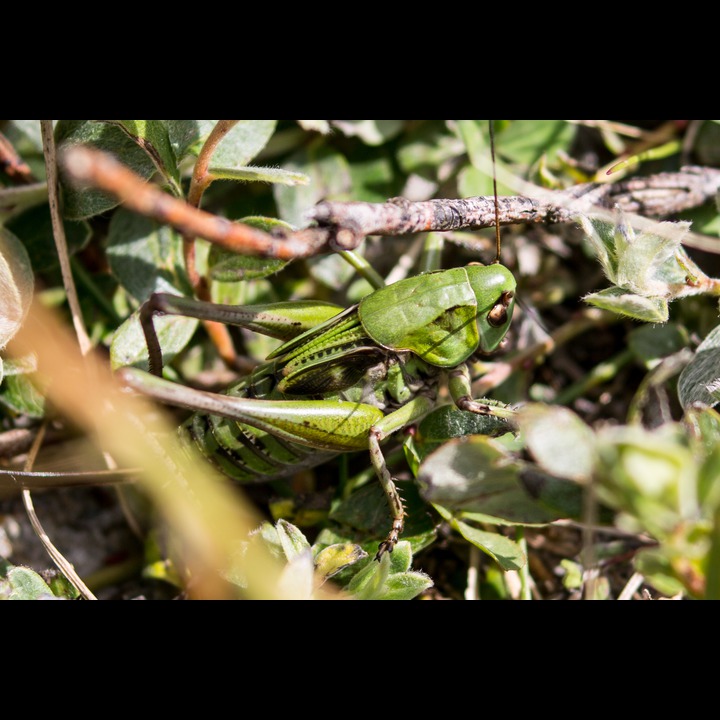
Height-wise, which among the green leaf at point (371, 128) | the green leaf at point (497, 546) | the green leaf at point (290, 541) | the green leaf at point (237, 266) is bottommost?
the green leaf at point (497, 546)

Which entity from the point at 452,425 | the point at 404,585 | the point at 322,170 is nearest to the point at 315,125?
the point at 322,170

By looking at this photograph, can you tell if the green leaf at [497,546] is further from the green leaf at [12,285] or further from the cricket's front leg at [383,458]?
the green leaf at [12,285]

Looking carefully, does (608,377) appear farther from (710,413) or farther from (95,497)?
(95,497)

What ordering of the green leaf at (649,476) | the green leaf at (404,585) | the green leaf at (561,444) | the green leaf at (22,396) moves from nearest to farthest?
1. the green leaf at (649,476)
2. the green leaf at (561,444)
3. the green leaf at (404,585)
4. the green leaf at (22,396)

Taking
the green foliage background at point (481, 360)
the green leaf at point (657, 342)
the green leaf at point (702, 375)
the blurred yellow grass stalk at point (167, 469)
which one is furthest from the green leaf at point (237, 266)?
the green leaf at point (657, 342)

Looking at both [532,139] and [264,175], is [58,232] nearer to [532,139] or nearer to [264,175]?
[264,175]

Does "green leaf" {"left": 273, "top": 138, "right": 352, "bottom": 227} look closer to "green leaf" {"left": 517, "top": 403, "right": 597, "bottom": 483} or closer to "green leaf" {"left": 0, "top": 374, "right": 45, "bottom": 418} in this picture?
"green leaf" {"left": 0, "top": 374, "right": 45, "bottom": 418}
